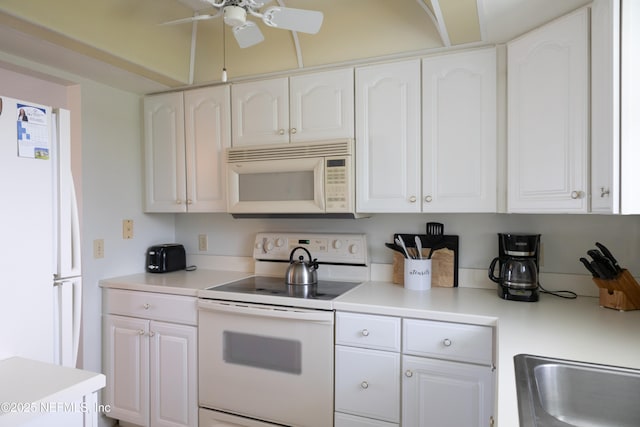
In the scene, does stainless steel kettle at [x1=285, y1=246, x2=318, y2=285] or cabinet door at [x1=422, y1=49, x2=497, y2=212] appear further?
stainless steel kettle at [x1=285, y1=246, x2=318, y2=285]

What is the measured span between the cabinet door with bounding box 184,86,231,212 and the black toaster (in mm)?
376

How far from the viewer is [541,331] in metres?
1.44

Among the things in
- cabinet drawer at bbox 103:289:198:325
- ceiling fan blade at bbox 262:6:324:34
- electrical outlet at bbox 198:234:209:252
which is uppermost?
ceiling fan blade at bbox 262:6:324:34

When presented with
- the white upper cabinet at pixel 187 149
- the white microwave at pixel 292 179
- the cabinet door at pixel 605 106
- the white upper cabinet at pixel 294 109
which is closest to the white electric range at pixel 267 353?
the white microwave at pixel 292 179

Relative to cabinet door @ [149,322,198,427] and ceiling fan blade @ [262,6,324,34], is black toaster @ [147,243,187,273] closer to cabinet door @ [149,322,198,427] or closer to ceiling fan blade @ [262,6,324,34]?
cabinet door @ [149,322,198,427]

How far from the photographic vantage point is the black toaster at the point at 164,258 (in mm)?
2754

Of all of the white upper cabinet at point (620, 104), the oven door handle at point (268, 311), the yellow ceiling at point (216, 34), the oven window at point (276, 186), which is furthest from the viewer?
the oven window at point (276, 186)

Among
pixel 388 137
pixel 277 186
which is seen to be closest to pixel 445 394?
pixel 388 137

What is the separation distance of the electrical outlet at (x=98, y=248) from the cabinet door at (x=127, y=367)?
1.28 ft

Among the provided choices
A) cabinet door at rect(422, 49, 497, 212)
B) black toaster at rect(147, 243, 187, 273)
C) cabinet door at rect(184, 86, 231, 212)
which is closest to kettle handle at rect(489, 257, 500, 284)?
cabinet door at rect(422, 49, 497, 212)

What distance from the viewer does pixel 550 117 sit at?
1699 mm

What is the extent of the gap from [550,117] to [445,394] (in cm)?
128

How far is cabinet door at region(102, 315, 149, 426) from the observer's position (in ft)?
7.75

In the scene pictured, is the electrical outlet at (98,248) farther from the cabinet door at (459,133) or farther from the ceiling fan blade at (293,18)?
the cabinet door at (459,133)
